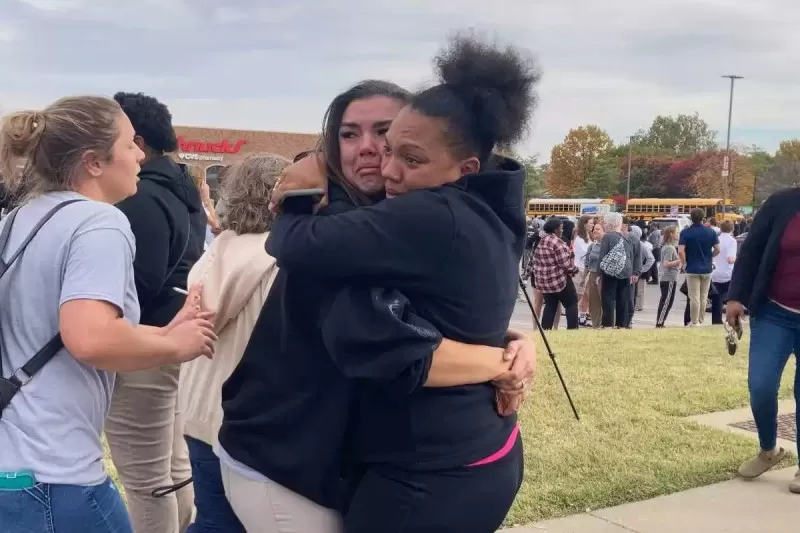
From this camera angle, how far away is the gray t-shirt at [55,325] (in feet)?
6.41

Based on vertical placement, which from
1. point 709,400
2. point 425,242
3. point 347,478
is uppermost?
point 425,242

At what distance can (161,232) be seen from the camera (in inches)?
126

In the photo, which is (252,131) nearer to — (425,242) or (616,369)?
(616,369)

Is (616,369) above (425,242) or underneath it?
underneath

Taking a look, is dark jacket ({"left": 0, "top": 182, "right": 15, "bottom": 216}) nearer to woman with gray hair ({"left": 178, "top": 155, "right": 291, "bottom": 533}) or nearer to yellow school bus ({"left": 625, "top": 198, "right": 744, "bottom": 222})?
woman with gray hair ({"left": 178, "top": 155, "right": 291, "bottom": 533})

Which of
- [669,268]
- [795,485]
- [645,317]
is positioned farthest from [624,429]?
[645,317]

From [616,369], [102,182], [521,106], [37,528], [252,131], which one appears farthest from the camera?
[252,131]

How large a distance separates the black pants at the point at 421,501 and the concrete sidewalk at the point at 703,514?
2644 millimetres

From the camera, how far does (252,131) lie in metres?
47.2

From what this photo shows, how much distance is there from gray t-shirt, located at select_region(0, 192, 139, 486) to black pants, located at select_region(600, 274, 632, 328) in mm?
10790

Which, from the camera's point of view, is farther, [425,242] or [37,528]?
[37,528]

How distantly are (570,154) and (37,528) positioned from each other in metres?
87.7

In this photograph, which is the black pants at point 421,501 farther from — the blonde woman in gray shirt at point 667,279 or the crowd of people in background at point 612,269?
the blonde woman in gray shirt at point 667,279

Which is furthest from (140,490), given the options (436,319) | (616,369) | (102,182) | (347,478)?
(616,369)
